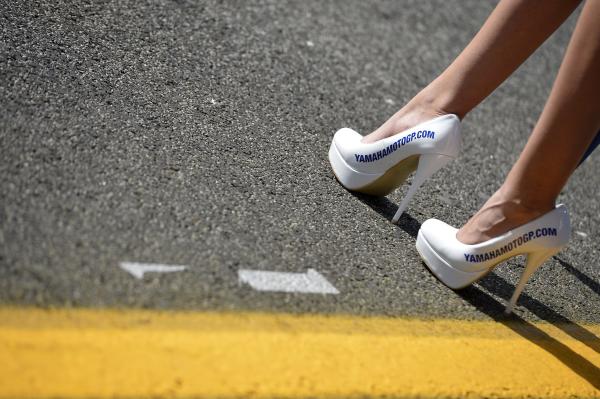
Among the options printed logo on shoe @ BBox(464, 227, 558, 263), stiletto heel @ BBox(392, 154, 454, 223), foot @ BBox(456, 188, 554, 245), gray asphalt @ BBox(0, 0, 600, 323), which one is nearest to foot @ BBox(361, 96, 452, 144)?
stiletto heel @ BBox(392, 154, 454, 223)

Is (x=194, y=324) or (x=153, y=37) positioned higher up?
(x=153, y=37)

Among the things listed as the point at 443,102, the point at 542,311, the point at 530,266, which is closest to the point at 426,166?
the point at 443,102

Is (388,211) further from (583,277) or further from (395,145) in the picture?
(583,277)

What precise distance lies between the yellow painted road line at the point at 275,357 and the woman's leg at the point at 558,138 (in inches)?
13.4

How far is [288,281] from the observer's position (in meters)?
2.22

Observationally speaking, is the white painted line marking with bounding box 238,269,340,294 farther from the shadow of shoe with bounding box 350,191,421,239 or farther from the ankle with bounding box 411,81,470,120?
the ankle with bounding box 411,81,470,120

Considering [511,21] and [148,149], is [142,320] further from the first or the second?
[511,21]

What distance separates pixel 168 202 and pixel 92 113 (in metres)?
0.51

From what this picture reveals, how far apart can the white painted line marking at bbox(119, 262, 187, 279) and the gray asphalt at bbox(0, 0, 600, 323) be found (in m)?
0.02

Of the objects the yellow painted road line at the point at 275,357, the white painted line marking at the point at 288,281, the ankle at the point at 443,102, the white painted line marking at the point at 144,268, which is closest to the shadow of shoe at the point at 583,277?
the yellow painted road line at the point at 275,357

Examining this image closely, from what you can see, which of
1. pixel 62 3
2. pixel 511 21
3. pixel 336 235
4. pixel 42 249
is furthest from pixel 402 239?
pixel 62 3

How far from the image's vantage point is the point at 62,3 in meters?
3.26

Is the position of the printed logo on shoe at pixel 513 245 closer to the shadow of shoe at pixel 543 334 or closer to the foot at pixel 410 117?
the shadow of shoe at pixel 543 334

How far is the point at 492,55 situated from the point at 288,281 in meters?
0.99
